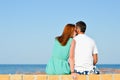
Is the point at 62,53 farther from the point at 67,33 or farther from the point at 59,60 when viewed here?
the point at 67,33

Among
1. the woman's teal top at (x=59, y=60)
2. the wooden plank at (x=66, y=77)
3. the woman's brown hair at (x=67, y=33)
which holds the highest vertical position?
the woman's brown hair at (x=67, y=33)

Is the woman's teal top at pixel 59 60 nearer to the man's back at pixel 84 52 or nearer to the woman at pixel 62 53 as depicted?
the woman at pixel 62 53

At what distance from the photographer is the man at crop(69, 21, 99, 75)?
6.77 metres

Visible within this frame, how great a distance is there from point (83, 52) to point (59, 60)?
0.44m

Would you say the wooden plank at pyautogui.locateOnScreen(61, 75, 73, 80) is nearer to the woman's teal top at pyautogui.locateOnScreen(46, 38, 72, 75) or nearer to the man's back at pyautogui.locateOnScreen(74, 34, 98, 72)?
the woman's teal top at pyautogui.locateOnScreen(46, 38, 72, 75)

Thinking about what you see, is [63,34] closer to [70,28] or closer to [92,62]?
[70,28]

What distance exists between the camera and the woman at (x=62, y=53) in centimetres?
654

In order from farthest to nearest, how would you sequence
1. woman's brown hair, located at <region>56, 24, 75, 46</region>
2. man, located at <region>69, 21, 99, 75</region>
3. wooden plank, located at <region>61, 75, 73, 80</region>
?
1. man, located at <region>69, 21, 99, 75</region>
2. woman's brown hair, located at <region>56, 24, 75, 46</region>
3. wooden plank, located at <region>61, 75, 73, 80</region>

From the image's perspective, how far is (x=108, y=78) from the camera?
607 centimetres

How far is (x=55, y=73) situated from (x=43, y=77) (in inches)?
25.4

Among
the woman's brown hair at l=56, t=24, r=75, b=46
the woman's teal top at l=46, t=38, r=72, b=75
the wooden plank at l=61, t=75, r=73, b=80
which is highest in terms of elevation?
the woman's brown hair at l=56, t=24, r=75, b=46

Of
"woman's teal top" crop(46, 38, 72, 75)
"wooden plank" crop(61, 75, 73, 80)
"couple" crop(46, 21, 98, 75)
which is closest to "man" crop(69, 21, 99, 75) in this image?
"couple" crop(46, 21, 98, 75)

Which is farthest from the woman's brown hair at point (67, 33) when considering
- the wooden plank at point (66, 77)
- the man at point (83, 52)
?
the wooden plank at point (66, 77)

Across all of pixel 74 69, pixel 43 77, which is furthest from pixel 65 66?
pixel 43 77
